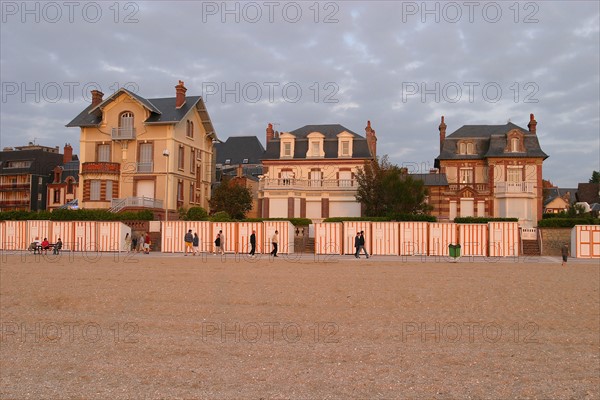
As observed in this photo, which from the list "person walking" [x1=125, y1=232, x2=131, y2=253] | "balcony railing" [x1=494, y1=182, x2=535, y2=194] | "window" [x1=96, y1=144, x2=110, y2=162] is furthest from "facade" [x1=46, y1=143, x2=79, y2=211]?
"balcony railing" [x1=494, y1=182, x2=535, y2=194]

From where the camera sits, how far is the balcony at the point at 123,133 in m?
41.2

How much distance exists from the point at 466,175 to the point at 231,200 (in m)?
18.7

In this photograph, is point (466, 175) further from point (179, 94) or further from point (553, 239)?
point (179, 94)

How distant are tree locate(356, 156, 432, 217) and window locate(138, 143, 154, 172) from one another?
14747 millimetres

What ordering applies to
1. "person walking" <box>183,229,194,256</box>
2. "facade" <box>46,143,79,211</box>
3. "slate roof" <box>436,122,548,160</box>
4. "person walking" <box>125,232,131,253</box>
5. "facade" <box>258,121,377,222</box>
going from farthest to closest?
"facade" <box>46,143,79,211</box>, "slate roof" <box>436,122,548,160</box>, "facade" <box>258,121,377,222</box>, "person walking" <box>125,232,131,253</box>, "person walking" <box>183,229,194,256</box>

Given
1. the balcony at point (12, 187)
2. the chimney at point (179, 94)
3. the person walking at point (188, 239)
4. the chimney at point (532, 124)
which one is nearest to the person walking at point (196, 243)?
the person walking at point (188, 239)

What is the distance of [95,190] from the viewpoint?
4075 centimetres

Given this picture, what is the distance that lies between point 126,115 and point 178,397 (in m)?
36.1

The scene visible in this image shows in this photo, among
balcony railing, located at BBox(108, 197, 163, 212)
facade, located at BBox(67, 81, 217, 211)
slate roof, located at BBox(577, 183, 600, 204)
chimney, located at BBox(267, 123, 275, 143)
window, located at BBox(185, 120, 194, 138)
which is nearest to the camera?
balcony railing, located at BBox(108, 197, 163, 212)

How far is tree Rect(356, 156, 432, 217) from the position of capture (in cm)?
3538

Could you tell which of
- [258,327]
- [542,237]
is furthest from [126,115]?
[258,327]

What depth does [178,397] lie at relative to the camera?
8.65 m

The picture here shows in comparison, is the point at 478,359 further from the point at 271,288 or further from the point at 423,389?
the point at 271,288

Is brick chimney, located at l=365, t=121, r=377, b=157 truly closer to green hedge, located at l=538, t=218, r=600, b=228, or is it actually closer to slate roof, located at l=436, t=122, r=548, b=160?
slate roof, located at l=436, t=122, r=548, b=160
